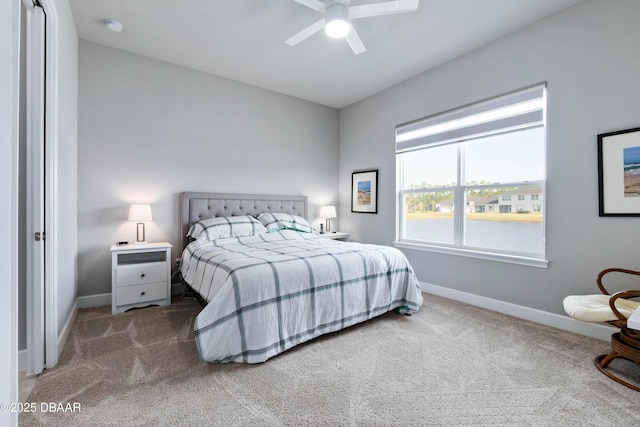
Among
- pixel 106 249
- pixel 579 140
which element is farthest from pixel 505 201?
pixel 106 249

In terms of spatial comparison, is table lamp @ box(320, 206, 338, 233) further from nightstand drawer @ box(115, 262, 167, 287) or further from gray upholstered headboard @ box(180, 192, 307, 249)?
nightstand drawer @ box(115, 262, 167, 287)

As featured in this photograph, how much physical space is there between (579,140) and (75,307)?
5.01 meters

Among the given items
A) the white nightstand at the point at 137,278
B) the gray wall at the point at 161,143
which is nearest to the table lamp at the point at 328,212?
the gray wall at the point at 161,143

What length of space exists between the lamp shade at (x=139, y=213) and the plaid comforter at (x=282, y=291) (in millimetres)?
599

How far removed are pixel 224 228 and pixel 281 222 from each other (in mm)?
788

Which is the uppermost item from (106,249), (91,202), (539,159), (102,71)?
(102,71)

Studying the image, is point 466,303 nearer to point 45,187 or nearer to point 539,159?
point 539,159

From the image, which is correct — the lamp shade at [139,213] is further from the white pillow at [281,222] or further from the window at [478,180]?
the window at [478,180]

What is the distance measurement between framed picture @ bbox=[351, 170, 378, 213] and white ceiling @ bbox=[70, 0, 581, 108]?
54.9 inches

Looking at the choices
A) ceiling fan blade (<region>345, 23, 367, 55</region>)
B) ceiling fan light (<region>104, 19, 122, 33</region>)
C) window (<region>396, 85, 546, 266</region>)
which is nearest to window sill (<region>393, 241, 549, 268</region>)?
window (<region>396, 85, 546, 266</region>)

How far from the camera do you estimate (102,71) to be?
10.5 ft

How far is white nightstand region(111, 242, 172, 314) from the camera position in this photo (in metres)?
2.94

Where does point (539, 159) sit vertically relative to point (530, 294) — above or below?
above

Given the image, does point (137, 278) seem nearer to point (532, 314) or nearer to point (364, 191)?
point (364, 191)
